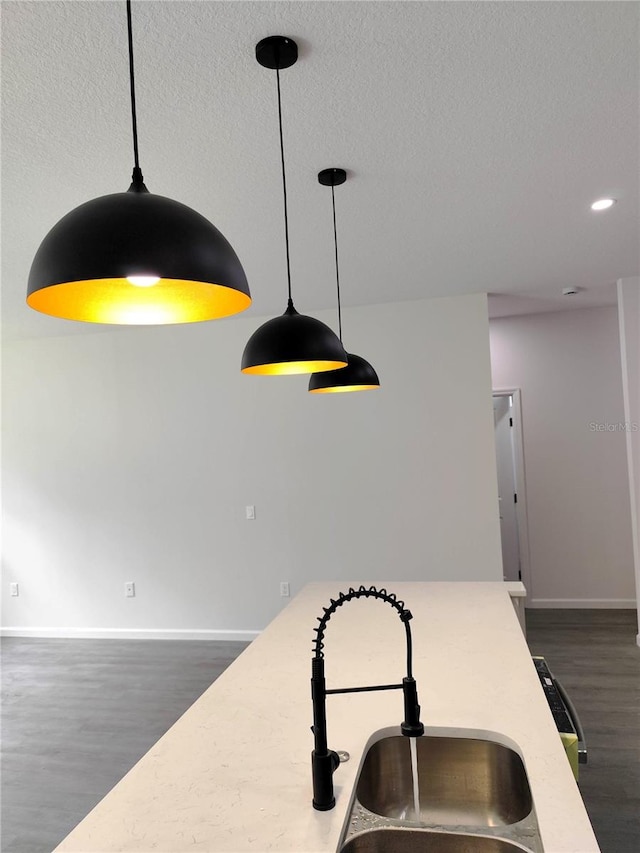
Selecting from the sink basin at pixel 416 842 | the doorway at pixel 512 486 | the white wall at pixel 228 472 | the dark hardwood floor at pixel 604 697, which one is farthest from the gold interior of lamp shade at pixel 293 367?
the doorway at pixel 512 486

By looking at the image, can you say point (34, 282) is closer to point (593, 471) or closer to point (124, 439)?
point (124, 439)

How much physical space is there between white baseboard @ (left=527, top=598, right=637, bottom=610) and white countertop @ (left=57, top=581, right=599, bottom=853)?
3440mm

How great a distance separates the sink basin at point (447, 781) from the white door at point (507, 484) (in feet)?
14.8

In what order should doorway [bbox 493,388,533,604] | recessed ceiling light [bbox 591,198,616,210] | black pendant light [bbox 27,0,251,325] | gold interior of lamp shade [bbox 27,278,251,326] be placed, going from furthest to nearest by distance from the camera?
doorway [bbox 493,388,533,604], recessed ceiling light [bbox 591,198,616,210], gold interior of lamp shade [bbox 27,278,251,326], black pendant light [bbox 27,0,251,325]

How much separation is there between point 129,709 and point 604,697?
9.35ft

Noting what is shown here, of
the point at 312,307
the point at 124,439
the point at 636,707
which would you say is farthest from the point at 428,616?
the point at 124,439

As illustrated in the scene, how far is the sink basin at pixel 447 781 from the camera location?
1.39 metres

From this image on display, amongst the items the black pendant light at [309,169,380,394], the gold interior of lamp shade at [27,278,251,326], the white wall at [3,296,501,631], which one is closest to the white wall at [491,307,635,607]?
the white wall at [3,296,501,631]

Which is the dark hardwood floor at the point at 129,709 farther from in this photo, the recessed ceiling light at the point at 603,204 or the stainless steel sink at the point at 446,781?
the recessed ceiling light at the point at 603,204

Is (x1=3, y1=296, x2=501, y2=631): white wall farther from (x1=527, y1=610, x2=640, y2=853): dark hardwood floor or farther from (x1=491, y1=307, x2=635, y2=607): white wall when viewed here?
(x1=491, y1=307, x2=635, y2=607): white wall

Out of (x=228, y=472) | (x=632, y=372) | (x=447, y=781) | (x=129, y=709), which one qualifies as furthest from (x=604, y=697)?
(x=228, y=472)

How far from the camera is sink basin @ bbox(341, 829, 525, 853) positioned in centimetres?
117

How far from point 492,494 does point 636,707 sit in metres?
1.64

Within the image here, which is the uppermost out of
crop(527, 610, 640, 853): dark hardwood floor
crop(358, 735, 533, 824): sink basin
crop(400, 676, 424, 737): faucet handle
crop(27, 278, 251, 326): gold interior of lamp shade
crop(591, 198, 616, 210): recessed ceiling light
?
crop(591, 198, 616, 210): recessed ceiling light
